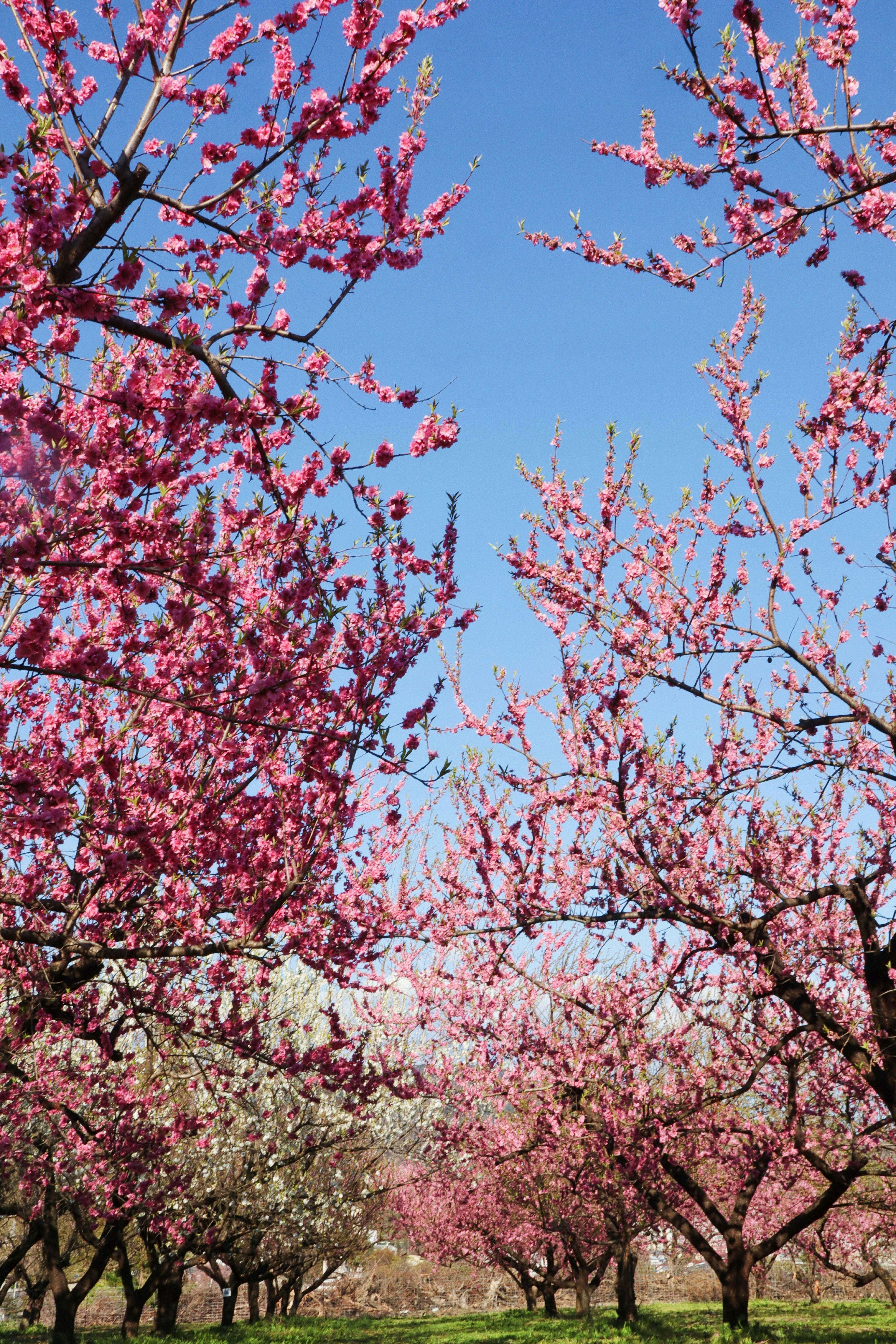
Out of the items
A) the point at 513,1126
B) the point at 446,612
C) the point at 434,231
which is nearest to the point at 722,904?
the point at 446,612

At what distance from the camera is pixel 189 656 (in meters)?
7.20

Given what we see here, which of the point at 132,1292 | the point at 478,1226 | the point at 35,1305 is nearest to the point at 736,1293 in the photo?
the point at 132,1292

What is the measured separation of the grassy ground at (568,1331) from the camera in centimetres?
1423

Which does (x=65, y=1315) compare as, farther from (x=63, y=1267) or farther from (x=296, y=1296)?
(x=296, y=1296)

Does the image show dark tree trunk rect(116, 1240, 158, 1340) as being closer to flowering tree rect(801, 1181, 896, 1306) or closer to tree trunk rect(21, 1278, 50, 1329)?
tree trunk rect(21, 1278, 50, 1329)

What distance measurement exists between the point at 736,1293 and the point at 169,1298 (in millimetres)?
12012

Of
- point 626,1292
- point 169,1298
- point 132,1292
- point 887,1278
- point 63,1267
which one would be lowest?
point 887,1278

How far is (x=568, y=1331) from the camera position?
59.1ft

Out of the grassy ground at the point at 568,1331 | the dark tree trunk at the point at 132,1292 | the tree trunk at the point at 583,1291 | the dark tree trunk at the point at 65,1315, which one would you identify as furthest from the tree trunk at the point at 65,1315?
the tree trunk at the point at 583,1291

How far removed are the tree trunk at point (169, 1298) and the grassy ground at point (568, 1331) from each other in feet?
1.75

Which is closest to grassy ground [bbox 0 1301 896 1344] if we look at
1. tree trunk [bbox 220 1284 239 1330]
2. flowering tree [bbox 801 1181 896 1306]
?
tree trunk [bbox 220 1284 239 1330]

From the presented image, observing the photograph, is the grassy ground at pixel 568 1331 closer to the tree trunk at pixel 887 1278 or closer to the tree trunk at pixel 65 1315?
the tree trunk at pixel 65 1315

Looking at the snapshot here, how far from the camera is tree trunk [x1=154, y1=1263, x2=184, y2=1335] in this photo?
18062mm

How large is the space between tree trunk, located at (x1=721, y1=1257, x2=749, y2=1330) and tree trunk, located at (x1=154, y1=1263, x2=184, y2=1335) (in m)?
11.4
